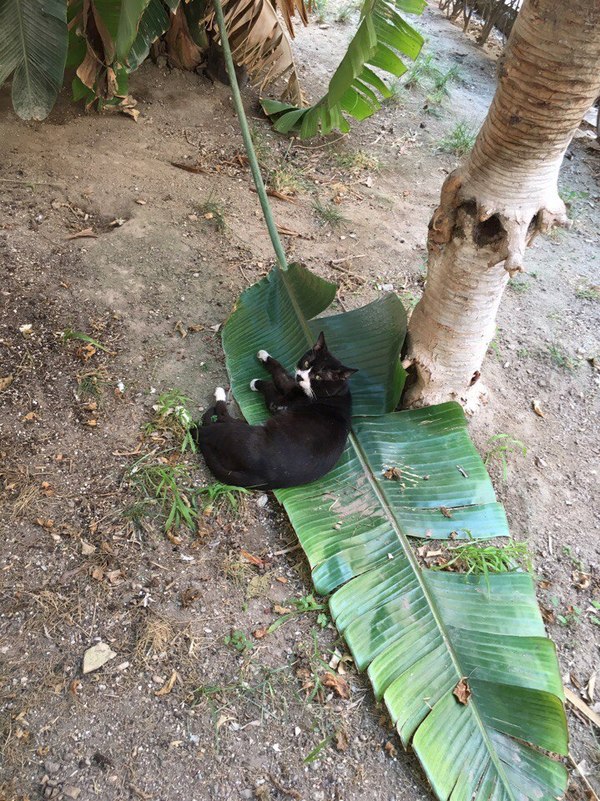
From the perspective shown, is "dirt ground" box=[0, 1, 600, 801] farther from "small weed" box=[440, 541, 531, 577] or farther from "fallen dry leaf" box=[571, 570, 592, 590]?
"small weed" box=[440, 541, 531, 577]

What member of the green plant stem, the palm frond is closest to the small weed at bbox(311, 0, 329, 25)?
the palm frond

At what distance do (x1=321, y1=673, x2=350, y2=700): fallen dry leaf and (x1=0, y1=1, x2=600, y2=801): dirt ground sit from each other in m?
0.02

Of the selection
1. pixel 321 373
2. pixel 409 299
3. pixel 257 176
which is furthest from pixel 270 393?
pixel 409 299

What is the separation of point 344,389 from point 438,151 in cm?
373

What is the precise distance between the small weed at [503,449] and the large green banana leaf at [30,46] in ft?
9.71

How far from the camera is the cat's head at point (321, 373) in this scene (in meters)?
3.07

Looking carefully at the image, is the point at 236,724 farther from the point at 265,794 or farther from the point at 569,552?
the point at 569,552

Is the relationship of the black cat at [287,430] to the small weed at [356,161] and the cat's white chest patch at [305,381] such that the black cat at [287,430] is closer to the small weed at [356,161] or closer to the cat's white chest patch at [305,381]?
the cat's white chest patch at [305,381]

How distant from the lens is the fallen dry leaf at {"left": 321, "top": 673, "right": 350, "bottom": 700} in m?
2.27

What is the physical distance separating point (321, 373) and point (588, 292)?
258cm

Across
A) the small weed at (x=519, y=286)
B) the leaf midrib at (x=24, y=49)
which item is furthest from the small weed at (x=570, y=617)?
the leaf midrib at (x=24, y=49)

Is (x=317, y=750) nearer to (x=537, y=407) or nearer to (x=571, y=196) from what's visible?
(x=537, y=407)

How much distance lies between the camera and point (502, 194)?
2.42 meters

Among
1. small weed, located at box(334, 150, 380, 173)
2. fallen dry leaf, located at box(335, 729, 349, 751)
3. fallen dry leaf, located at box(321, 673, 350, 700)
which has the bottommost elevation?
fallen dry leaf, located at box(335, 729, 349, 751)
